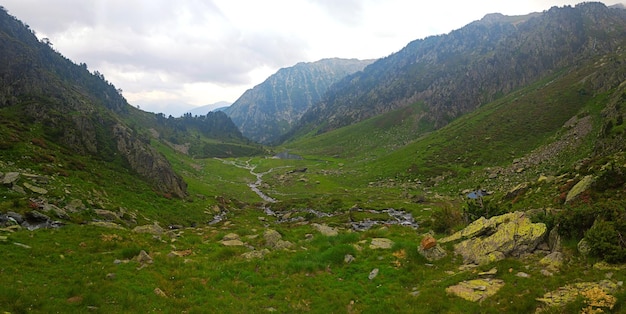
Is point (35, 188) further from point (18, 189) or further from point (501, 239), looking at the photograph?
point (501, 239)

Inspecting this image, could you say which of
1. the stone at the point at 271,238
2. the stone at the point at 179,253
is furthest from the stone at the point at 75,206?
the stone at the point at 271,238

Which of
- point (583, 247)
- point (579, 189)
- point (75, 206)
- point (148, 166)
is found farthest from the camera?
point (148, 166)

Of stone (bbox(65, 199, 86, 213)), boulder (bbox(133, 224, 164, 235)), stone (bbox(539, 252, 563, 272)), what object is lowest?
stone (bbox(539, 252, 563, 272))

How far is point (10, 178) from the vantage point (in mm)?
33062

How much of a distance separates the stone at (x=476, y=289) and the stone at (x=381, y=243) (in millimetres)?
9570

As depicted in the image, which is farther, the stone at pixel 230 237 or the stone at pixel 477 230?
the stone at pixel 230 237

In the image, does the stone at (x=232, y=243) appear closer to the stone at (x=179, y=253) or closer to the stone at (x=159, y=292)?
the stone at (x=179, y=253)

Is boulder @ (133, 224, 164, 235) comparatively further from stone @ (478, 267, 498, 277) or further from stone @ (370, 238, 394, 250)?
stone @ (478, 267, 498, 277)

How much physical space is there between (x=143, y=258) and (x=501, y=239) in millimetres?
25273

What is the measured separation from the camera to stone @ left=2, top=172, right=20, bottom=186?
3222cm

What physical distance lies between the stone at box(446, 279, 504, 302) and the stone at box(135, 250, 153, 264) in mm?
20089

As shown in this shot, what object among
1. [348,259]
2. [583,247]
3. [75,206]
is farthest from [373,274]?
[75,206]

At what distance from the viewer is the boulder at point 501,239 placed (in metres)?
20.5

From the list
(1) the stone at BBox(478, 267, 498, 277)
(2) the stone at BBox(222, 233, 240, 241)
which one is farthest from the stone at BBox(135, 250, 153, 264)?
(1) the stone at BBox(478, 267, 498, 277)
